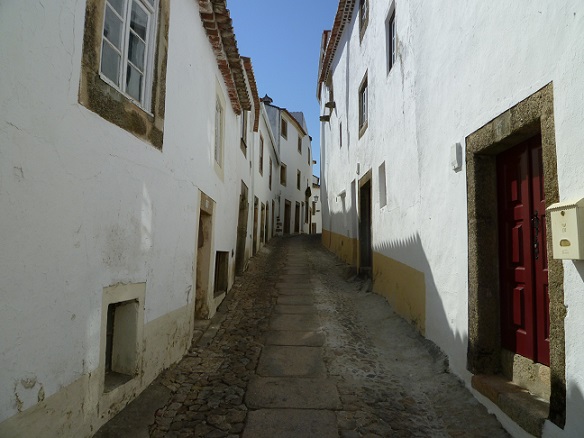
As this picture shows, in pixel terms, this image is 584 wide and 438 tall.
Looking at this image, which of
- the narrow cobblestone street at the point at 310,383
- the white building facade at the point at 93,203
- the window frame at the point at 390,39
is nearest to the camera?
the white building facade at the point at 93,203

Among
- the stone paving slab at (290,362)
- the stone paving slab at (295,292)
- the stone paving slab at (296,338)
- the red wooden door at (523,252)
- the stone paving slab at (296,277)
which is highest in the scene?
the red wooden door at (523,252)

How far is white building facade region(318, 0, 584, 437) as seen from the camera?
2.42 m

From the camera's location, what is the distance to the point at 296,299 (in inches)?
290

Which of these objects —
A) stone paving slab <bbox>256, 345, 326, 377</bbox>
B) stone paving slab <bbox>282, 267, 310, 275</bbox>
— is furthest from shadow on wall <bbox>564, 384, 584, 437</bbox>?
stone paving slab <bbox>282, 267, 310, 275</bbox>

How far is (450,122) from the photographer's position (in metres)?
4.12

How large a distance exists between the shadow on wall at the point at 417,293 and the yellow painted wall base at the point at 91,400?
2.82 meters

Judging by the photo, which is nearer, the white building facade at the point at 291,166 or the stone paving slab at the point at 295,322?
the stone paving slab at the point at 295,322

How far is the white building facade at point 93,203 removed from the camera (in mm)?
2119

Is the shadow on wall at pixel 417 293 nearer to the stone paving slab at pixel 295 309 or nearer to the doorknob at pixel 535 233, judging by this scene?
the doorknob at pixel 535 233

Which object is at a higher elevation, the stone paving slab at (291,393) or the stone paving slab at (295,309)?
the stone paving slab at (295,309)

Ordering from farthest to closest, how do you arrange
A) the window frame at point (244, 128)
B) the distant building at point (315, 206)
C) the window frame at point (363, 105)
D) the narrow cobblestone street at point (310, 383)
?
the distant building at point (315, 206), the window frame at point (244, 128), the window frame at point (363, 105), the narrow cobblestone street at point (310, 383)

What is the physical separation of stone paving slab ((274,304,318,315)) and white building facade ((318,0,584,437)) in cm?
133

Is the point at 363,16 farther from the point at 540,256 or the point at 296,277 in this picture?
the point at 540,256

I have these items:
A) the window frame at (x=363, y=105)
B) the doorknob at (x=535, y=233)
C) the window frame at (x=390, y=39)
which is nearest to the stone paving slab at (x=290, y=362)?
the doorknob at (x=535, y=233)
